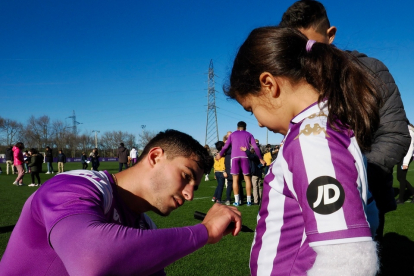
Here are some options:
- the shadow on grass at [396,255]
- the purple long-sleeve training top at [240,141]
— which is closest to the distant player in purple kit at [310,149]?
the shadow on grass at [396,255]

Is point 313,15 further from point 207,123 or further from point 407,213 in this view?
point 207,123

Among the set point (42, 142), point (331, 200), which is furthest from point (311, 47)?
point (42, 142)

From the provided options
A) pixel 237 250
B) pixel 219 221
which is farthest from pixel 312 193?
pixel 237 250

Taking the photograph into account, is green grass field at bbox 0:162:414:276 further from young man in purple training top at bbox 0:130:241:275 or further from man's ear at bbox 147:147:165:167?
man's ear at bbox 147:147:165:167

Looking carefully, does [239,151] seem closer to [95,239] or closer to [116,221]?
[116,221]

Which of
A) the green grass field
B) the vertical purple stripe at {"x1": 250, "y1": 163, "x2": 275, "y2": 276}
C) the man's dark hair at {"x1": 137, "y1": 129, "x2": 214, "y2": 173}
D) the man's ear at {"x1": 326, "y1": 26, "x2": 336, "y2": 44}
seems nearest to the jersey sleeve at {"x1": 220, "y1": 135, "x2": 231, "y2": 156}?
the green grass field

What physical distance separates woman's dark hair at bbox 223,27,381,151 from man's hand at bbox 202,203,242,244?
0.57 m

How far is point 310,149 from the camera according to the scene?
997mm

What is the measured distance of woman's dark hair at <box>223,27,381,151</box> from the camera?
3.75 ft

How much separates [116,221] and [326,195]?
1067 millimetres

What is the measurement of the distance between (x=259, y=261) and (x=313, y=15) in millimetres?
1783

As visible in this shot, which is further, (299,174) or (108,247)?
(108,247)

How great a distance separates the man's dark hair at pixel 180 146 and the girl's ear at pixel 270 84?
85 cm

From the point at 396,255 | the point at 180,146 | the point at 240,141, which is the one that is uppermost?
the point at 180,146
